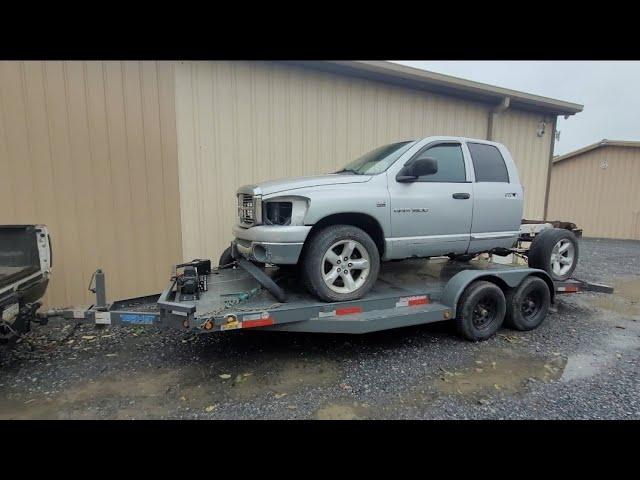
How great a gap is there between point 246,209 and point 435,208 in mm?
2225

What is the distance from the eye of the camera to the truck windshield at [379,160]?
4.16m

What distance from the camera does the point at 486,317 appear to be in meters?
4.52

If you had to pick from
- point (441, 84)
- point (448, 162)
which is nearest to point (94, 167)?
point (448, 162)

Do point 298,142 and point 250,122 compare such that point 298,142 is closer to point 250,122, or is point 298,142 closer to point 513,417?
point 250,122

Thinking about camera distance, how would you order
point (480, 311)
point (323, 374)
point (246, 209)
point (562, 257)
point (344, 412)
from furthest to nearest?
point (562, 257), point (480, 311), point (246, 209), point (323, 374), point (344, 412)

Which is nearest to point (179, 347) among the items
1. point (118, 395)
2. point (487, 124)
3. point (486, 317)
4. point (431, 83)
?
point (118, 395)

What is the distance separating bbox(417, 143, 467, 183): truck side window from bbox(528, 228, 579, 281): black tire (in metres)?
1.73

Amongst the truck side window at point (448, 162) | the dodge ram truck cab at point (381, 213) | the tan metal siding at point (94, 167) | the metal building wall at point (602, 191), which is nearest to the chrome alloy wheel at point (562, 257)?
the dodge ram truck cab at point (381, 213)

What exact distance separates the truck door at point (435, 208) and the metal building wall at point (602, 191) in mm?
17068

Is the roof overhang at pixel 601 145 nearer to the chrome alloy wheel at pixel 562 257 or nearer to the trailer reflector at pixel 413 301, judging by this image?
the chrome alloy wheel at pixel 562 257

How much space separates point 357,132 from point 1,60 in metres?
5.55

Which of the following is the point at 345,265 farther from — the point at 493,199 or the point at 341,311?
the point at 493,199

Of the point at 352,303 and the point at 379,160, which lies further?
the point at 379,160

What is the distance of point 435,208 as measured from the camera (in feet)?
13.8
